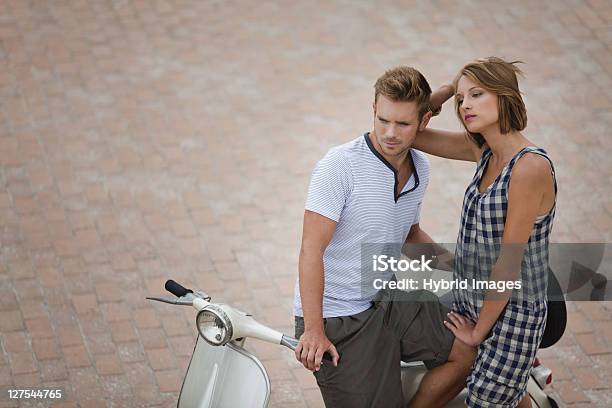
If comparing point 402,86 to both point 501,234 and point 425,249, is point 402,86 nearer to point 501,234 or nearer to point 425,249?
point 501,234

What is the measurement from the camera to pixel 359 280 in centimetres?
371

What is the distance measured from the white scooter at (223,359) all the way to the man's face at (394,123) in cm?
77

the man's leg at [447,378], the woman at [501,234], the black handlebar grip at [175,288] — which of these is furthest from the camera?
the man's leg at [447,378]

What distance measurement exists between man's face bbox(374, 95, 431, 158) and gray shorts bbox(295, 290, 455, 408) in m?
0.57

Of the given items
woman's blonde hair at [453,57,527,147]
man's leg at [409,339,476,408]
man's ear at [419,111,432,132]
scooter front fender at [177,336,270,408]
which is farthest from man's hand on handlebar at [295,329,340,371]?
woman's blonde hair at [453,57,527,147]

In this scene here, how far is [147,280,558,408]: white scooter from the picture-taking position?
3.48 metres

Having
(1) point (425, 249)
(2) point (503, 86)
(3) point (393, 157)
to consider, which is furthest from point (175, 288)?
(2) point (503, 86)

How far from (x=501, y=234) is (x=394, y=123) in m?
A: 0.53

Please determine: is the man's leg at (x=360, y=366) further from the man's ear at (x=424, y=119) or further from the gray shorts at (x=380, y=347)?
the man's ear at (x=424, y=119)

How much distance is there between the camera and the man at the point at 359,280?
11.6 feet

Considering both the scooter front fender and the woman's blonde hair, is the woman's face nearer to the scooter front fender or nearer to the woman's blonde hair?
the woman's blonde hair

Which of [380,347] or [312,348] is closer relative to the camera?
[312,348]

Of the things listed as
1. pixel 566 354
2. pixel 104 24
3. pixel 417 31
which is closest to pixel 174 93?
pixel 104 24

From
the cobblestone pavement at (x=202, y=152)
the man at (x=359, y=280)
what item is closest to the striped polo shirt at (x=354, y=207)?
the man at (x=359, y=280)
